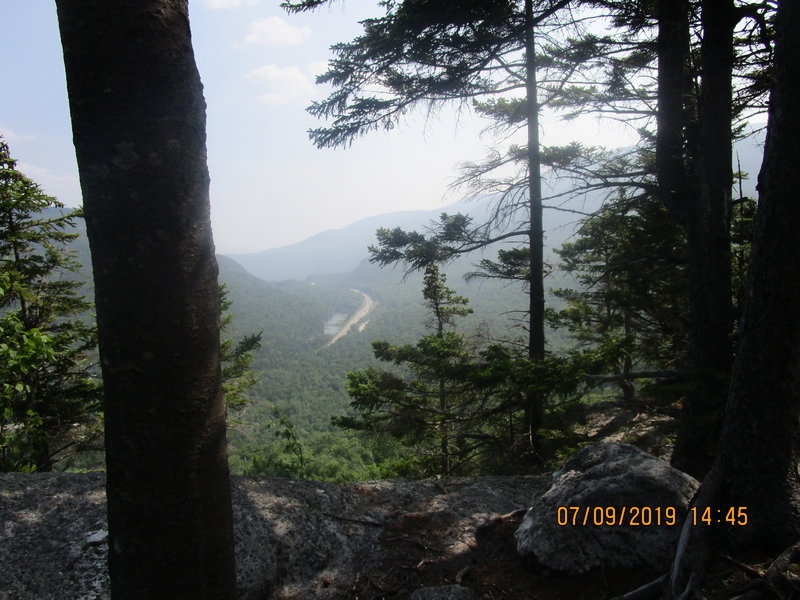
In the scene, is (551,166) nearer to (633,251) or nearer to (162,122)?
(633,251)

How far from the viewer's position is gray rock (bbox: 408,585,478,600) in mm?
2619

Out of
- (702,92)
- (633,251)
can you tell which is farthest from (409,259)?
(702,92)

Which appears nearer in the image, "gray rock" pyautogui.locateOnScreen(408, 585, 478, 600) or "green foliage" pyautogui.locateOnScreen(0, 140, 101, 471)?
"gray rock" pyautogui.locateOnScreen(408, 585, 478, 600)

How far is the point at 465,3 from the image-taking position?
6.70m

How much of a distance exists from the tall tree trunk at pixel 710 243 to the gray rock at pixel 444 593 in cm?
277

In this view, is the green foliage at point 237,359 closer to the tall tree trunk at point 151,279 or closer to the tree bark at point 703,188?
the tree bark at point 703,188

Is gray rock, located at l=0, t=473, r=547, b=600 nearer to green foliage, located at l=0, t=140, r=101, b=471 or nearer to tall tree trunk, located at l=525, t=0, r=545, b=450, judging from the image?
tall tree trunk, located at l=525, t=0, r=545, b=450

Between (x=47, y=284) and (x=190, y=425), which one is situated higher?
(x=47, y=284)

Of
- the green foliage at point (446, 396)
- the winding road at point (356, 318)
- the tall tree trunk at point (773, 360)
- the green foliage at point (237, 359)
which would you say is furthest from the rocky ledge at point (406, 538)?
the winding road at point (356, 318)

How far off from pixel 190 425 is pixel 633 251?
355 inches

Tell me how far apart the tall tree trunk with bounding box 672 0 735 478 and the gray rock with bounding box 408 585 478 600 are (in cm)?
277

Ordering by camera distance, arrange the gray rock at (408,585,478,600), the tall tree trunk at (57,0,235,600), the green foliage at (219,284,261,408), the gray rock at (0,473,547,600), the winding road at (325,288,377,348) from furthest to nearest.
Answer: the winding road at (325,288,377,348) → the green foliage at (219,284,261,408) → the gray rock at (0,473,547,600) → the gray rock at (408,585,478,600) → the tall tree trunk at (57,0,235,600)

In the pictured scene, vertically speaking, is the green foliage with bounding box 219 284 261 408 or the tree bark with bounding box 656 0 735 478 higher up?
the tree bark with bounding box 656 0 735 478

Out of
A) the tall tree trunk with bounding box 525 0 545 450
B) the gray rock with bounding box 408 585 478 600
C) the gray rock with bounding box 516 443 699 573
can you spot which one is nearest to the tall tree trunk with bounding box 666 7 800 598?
the gray rock with bounding box 516 443 699 573
